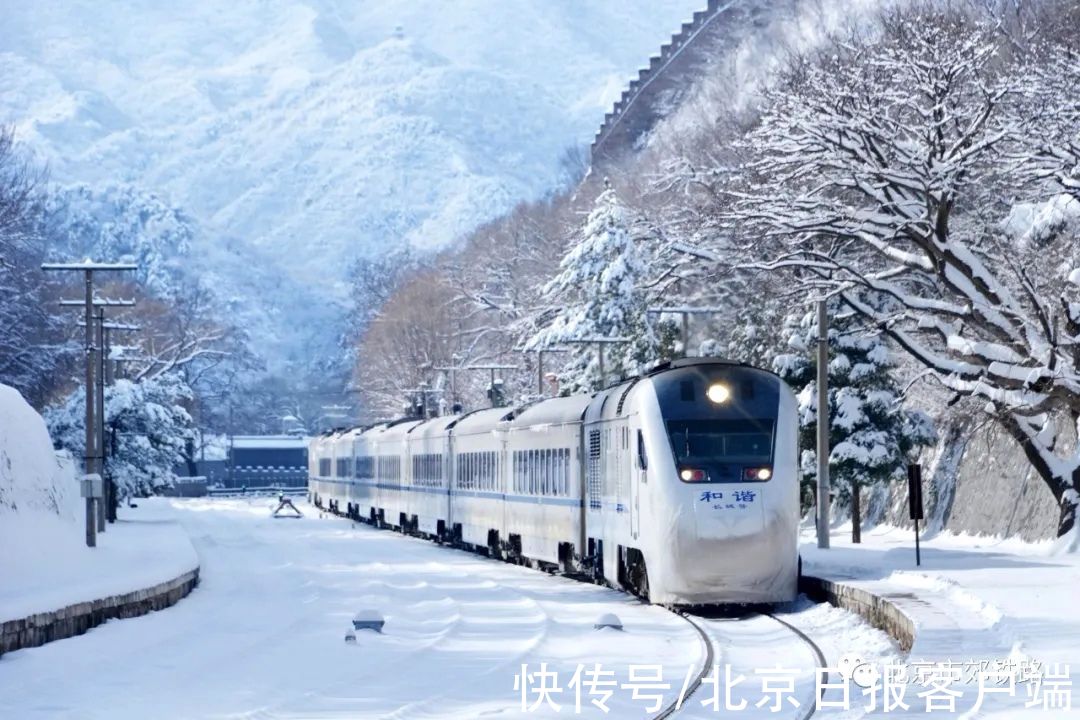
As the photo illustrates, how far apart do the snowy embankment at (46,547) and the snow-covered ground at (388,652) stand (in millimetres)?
828

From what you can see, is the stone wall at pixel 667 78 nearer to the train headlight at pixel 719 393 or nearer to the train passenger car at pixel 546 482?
the train passenger car at pixel 546 482

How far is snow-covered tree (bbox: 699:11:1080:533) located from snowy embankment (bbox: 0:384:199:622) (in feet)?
41.1

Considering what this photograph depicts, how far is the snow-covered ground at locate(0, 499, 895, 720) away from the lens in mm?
17719

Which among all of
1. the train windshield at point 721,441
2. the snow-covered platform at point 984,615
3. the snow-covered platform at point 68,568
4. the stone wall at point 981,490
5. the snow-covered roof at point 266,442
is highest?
the snow-covered roof at point 266,442

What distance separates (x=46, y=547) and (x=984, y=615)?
18085 mm

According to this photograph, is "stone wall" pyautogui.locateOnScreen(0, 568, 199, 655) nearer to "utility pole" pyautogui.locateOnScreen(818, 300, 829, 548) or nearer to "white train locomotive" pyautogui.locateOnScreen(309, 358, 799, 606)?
"white train locomotive" pyautogui.locateOnScreen(309, 358, 799, 606)

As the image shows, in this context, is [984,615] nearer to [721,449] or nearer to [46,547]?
[721,449]

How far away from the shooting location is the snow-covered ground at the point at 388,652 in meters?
17.7

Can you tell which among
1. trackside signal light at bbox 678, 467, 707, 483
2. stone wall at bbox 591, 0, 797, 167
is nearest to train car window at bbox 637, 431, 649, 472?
trackside signal light at bbox 678, 467, 707, 483

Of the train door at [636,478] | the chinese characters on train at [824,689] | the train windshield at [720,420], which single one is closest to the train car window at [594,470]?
Result: the train door at [636,478]

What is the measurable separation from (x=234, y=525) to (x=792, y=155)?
43307mm

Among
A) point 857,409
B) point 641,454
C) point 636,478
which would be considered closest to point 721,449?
point 641,454

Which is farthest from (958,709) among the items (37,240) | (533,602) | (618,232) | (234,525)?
(37,240)

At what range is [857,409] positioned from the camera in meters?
44.6
